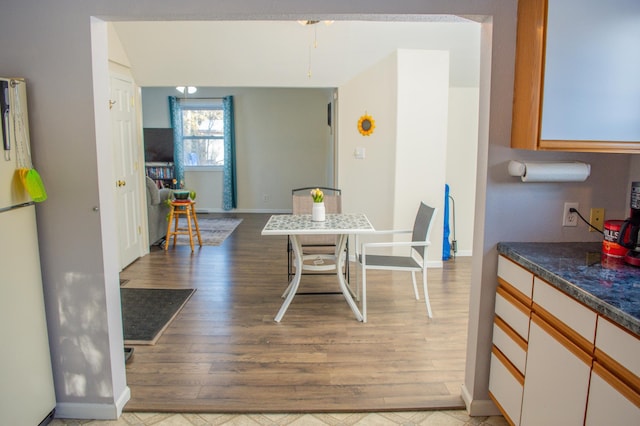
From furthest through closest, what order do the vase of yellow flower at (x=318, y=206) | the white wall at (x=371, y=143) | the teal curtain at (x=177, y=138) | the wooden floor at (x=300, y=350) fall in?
1. the teal curtain at (x=177, y=138)
2. the white wall at (x=371, y=143)
3. the vase of yellow flower at (x=318, y=206)
4. the wooden floor at (x=300, y=350)

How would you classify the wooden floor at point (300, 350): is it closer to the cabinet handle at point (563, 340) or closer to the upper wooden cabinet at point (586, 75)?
the cabinet handle at point (563, 340)

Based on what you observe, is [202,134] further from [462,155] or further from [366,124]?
[462,155]

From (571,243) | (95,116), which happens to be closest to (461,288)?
(571,243)

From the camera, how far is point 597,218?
6.93ft

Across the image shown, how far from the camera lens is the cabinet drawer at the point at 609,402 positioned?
1237mm

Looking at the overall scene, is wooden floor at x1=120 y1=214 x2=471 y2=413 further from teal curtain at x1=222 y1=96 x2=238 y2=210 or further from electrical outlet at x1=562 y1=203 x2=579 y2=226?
teal curtain at x1=222 y1=96 x2=238 y2=210

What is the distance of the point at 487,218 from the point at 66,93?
1959 mm

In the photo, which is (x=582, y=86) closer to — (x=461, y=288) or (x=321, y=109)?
(x=461, y=288)

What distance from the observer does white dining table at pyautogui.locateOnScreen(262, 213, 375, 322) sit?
10.6 feet

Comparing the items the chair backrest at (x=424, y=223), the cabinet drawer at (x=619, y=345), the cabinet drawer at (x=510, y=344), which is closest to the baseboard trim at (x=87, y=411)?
the cabinet drawer at (x=510, y=344)

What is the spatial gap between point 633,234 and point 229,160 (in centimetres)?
724

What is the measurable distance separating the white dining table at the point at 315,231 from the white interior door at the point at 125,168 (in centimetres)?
197

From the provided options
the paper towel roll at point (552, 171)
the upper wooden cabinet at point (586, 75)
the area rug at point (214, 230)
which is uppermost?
the upper wooden cabinet at point (586, 75)

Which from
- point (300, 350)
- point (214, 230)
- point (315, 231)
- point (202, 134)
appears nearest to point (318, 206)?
point (315, 231)
